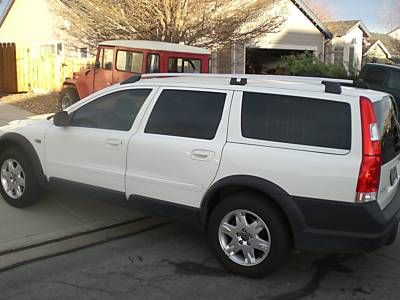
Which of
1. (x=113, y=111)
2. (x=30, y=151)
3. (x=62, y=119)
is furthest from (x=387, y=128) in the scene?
(x=30, y=151)

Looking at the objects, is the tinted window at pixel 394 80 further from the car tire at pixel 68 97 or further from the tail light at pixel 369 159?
the tail light at pixel 369 159

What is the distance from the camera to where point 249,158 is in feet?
13.7

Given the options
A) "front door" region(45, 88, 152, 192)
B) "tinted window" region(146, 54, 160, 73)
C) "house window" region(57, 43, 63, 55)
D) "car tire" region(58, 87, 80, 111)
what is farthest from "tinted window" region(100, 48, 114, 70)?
"house window" region(57, 43, 63, 55)

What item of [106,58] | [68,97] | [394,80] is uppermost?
[106,58]

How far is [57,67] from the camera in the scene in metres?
19.1

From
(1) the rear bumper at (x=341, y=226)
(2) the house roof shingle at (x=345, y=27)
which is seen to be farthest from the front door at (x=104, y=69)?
(2) the house roof shingle at (x=345, y=27)

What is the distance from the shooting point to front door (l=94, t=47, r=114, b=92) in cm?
1182

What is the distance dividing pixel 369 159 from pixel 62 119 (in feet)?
10.2

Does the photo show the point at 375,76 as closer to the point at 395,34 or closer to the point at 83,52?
the point at 83,52

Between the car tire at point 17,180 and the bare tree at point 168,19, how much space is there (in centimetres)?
926

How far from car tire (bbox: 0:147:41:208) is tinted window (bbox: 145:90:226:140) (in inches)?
67.5

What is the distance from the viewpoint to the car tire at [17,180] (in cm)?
570

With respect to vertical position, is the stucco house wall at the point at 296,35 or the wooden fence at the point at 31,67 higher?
the stucco house wall at the point at 296,35

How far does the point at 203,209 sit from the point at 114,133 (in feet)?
4.02
